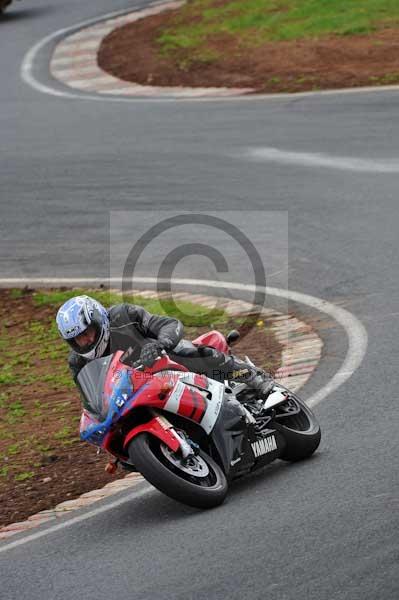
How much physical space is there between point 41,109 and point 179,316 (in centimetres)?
1056

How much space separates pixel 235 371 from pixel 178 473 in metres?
1.25

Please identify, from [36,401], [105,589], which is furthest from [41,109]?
[105,589]

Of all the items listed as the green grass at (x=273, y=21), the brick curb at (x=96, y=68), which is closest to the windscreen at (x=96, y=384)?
the brick curb at (x=96, y=68)

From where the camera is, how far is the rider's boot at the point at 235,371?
8094mm

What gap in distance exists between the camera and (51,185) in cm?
1775

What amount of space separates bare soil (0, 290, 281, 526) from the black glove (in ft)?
5.14

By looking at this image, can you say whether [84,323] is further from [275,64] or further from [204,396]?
[275,64]

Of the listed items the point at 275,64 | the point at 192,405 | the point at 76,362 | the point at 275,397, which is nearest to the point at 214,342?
the point at 275,397

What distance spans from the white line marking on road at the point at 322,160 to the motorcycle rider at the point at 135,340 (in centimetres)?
851

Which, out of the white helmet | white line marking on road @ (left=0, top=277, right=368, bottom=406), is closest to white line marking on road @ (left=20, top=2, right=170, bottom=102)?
white line marking on road @ (left=0, top=277, right=368, bottom=406)

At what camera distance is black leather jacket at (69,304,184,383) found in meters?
7.69

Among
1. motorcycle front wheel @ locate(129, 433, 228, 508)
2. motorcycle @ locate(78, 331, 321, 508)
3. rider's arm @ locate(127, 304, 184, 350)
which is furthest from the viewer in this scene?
rider's arm @ locate(127, 304, 184, 350)

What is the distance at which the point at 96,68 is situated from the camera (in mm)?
24984

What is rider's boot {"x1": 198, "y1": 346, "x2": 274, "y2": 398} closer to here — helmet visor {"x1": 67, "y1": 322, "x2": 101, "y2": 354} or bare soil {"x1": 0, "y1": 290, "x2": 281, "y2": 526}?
helmet visor {"x1": 67, "y1": 322, "x2": 101, "y2": 354}
